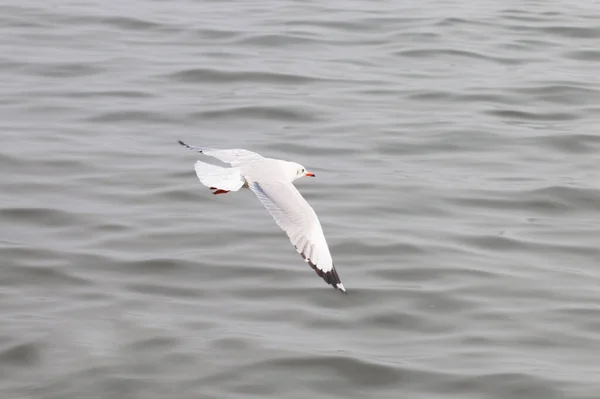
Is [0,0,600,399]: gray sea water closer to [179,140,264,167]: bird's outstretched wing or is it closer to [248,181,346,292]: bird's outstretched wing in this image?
[248,181,346,292]: bird's outstretched wing

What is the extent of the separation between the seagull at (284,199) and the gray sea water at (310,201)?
1.95 feet

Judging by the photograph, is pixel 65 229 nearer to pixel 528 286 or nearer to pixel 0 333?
pixel 0 333

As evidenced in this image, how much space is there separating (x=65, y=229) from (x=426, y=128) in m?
3.70

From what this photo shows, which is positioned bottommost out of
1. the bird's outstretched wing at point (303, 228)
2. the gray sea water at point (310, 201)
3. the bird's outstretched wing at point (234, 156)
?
the gray sea water at point (310, 201)

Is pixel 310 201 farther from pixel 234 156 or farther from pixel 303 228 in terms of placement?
pixel 303 228

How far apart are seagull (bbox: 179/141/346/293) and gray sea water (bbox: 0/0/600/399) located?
0.59 metres

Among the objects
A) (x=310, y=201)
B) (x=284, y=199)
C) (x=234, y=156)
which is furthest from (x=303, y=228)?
(x=310, y=201)

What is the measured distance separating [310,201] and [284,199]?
96.0 inches

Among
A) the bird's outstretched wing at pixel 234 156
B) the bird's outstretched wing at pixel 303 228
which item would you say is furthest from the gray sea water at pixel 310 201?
the bird's outstretched wing at pixel 234 156

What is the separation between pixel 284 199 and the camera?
6.94m

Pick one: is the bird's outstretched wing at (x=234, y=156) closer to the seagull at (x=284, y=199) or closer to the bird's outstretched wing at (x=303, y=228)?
the seagull at (x=284, y=199)

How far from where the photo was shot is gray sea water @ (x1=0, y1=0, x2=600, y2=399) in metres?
6.91

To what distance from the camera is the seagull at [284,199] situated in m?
6.70

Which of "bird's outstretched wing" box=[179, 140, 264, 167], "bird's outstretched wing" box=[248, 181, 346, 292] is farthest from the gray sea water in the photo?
"bird's outstretched wing" box=[179, 140, 264, 167]
